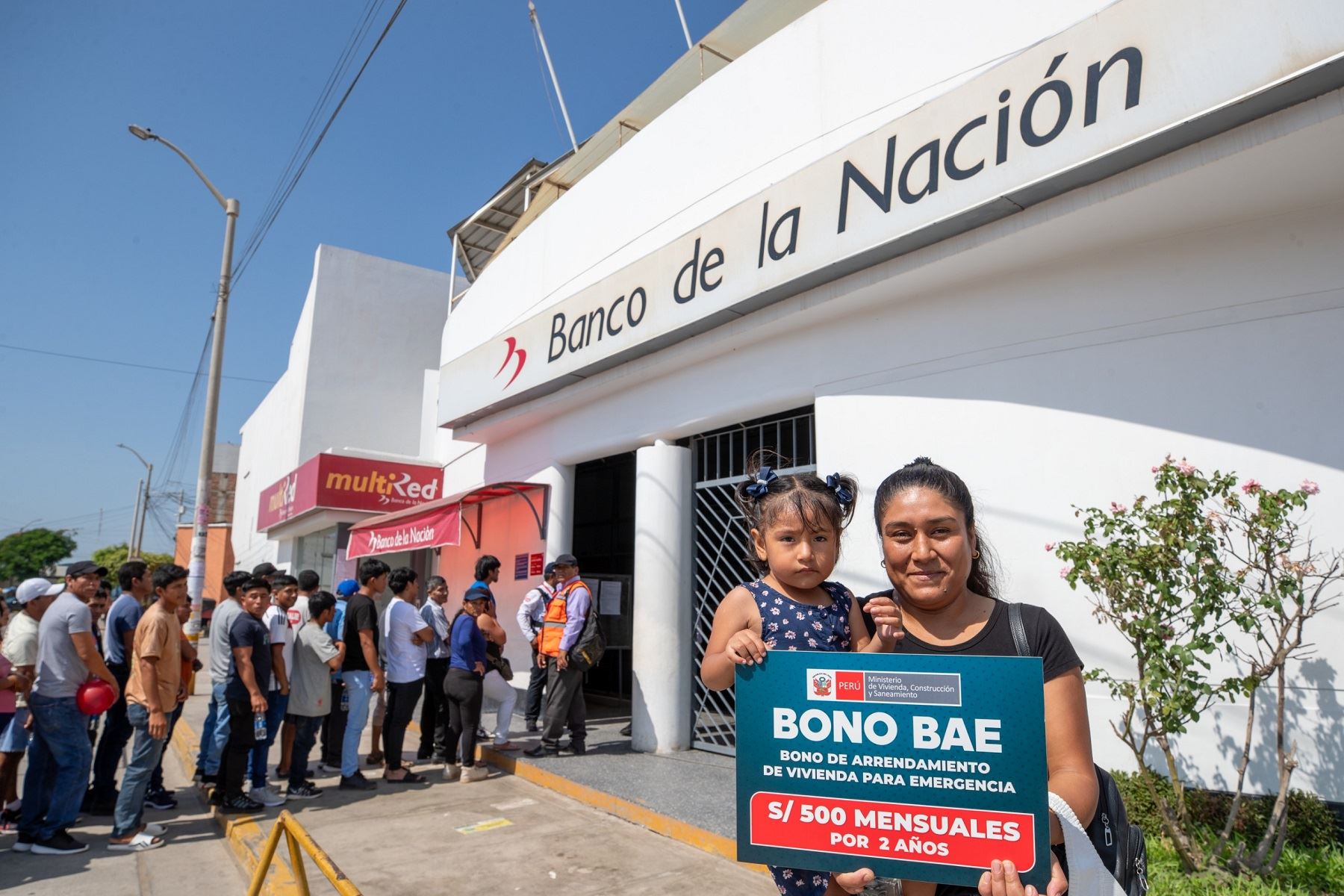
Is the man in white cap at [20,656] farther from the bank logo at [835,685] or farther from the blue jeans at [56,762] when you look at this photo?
the bank logo at [835,685]

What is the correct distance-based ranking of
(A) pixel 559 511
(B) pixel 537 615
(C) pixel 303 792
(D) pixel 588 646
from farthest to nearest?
(A) pixel 559 511 < (B) pixel 537 615 < (D) pixel 588 646 < (C) pixel 303 792

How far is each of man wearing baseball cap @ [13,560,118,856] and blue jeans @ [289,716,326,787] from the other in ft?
4.60

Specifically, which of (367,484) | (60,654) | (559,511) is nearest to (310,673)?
(60,654)

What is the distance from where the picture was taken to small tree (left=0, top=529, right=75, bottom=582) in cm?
6700

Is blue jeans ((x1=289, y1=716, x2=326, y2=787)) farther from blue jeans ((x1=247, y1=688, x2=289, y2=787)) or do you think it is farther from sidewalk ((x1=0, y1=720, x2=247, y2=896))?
sidewalk ((x1=0, y1=720, x2=247, y2=896))

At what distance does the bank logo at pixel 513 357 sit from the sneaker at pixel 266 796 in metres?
4.88

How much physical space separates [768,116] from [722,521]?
3.69 meters

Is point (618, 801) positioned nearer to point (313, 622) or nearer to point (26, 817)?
point (313, 622)

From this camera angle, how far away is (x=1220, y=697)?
4.06 metres

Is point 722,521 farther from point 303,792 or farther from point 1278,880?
point 1278,880

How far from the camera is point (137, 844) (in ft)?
16.5

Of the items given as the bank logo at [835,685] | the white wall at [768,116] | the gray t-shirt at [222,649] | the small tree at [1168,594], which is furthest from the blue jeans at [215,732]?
the small tree at [1168,594]

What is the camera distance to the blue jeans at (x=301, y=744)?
6.11 metres

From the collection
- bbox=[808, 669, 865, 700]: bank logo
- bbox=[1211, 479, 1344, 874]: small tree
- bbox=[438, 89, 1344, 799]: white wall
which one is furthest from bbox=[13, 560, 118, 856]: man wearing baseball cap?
bbox=[1211, 479, 1344, 874]: small tree
